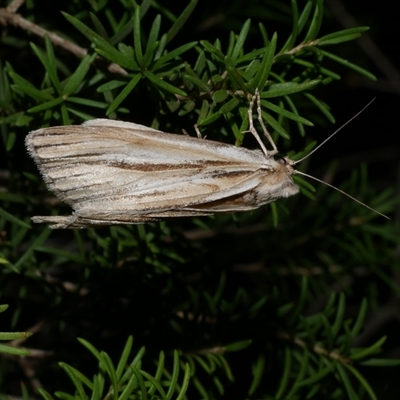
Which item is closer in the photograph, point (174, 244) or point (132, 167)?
point (132, 167)

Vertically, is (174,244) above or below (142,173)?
below

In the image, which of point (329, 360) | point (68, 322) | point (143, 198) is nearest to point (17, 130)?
point (143, 198)

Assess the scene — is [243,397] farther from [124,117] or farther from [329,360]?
[124,117]

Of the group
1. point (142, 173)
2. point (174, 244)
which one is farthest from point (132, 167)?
point (174, 244)

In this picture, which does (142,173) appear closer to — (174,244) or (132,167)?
(132,167)
